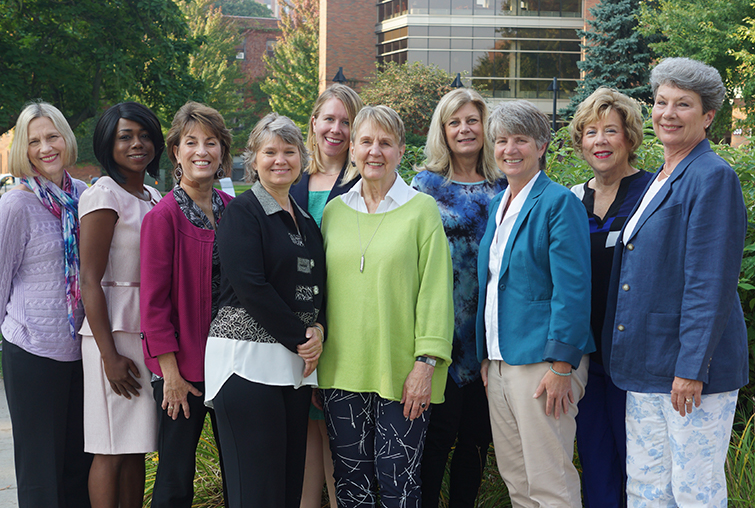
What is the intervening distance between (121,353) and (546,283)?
7.12 feet

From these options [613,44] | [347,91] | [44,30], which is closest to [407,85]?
[613,44]

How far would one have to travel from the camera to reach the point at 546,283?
289cm

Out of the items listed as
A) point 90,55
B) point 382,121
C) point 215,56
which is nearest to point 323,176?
point 382,121

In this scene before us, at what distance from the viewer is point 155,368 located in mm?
2945

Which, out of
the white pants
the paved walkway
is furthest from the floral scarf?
the white pants

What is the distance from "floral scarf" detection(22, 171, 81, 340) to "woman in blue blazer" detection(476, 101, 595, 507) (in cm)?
217

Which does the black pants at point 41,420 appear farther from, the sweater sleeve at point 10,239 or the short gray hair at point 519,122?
the short gray hair at point 519,122

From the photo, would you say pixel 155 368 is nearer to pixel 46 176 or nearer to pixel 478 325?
pixel 46 176

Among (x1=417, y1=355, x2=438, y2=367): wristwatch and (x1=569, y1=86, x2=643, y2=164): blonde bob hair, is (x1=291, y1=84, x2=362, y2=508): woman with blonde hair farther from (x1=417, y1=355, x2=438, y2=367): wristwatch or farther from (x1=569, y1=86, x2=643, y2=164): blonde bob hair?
(x1=569, y1=86, x2=643, y2=164): blonde bob hair

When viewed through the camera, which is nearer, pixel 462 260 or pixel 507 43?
pixel 462 260

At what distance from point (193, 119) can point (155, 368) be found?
4.18ft

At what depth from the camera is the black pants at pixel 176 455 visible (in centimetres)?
297

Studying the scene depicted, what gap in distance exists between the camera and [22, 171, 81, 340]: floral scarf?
128 inches

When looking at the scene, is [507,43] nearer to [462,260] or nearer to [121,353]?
[462,260]
